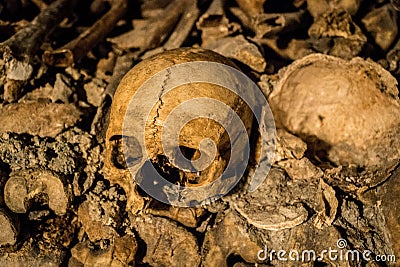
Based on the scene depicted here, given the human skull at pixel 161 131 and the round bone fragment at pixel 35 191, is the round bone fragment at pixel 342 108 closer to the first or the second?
the human skull at pixel 161 131

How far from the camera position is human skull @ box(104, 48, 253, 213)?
4.35 feet

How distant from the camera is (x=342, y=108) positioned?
1.87 m

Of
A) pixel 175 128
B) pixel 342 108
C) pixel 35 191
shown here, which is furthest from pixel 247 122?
pixel 35 191

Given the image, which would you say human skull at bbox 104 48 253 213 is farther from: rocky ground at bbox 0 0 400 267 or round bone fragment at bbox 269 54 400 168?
round bone fragment at bbox 269 54 400 168

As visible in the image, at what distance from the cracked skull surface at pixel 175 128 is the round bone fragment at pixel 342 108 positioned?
475mm

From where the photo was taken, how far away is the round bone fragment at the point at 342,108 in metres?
1.69

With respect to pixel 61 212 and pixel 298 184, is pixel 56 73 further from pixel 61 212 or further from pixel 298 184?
pixel 298 184

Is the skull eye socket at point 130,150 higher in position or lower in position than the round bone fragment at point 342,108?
higher

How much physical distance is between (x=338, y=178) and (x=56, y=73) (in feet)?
4.25

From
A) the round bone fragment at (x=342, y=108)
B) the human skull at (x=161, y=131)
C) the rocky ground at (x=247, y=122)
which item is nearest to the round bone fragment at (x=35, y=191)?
the rocky ground at (x=247, y=122)

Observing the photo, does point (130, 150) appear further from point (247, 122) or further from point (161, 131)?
point (247, 122)

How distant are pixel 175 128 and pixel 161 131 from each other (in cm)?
5

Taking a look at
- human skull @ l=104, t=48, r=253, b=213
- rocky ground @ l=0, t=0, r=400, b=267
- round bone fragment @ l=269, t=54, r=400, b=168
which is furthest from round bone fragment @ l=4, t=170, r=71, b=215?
round bone fragment @ l=269, t=54, r=400, b=168

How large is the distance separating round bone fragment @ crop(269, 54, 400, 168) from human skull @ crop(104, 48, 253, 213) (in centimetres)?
47
